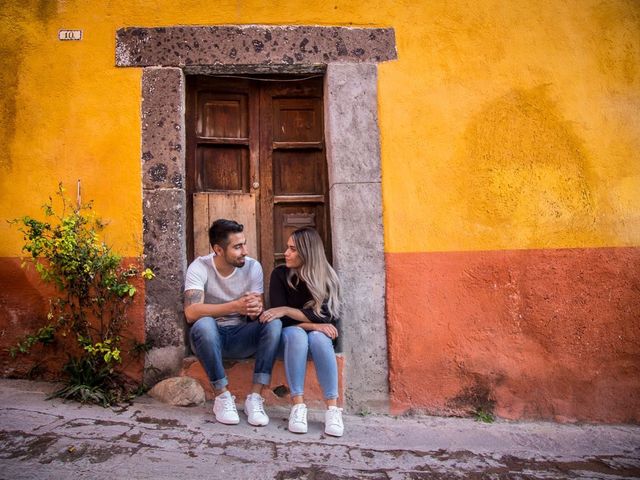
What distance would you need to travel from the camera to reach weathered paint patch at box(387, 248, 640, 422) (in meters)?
3.67

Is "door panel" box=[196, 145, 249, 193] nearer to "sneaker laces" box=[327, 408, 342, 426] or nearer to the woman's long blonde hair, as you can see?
the woman's long blonde hair

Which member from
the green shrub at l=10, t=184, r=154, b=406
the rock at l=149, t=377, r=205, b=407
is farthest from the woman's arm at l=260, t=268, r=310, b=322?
the green shrub at l=10, t=184, r=154, b=406

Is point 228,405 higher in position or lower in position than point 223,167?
lower

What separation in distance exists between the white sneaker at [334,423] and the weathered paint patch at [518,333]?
0.58 meters

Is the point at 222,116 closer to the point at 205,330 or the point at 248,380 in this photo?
the point at 205,330

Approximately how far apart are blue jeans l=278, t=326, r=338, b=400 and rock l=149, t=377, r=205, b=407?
649 mm

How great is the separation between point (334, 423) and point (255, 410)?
1.62ft

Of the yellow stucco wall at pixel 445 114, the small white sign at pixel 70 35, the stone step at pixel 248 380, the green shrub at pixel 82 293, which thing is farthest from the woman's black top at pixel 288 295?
the small white sign at pixel 70 35

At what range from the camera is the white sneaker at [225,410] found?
10.4 feet

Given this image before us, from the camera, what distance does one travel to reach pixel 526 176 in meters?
3.85

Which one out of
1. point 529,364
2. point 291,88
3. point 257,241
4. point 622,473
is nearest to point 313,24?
point 291,88

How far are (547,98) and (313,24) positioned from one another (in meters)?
1.83

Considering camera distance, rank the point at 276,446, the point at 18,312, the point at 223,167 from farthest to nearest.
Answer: the point at 223,167
the point at 18,312
the point at 276,446

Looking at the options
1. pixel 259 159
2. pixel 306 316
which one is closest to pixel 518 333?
pixel 306 316
